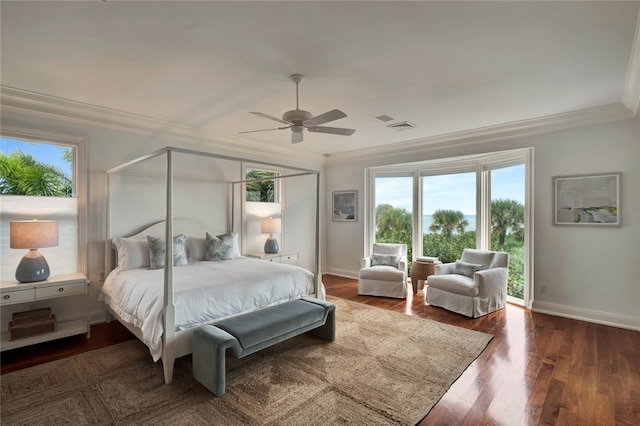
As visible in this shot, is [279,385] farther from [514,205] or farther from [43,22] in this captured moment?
[514,205]

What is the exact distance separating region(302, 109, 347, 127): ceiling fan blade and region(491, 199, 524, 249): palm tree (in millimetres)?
3583

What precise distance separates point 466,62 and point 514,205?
10.2 ft

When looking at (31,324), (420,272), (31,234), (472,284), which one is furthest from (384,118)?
(31,324)

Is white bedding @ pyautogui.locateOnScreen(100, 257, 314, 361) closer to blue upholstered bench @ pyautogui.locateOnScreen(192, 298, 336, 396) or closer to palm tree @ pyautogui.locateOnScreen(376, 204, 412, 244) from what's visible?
blue upholstered bench @ pyautogui.locateOnScreen(192, 298, 336, 396)

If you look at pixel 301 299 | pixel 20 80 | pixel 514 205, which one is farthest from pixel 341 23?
pixel 514 205

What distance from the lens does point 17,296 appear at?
3.10m

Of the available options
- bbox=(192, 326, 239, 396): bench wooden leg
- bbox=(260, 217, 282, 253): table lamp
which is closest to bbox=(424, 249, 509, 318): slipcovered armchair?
bbox=(260, 217, 282, 253): table lamp

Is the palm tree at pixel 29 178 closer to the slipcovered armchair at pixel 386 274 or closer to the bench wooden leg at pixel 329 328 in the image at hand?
the bench wooden leg at pixel 329 328

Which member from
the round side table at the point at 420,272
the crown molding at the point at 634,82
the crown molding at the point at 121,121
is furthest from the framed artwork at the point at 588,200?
the crown molding at the point at 121,121

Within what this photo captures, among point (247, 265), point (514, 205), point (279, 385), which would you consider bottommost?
point (279, 385)

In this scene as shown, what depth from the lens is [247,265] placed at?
3.92m

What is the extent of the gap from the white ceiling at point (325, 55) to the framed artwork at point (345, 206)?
2757 millimetres

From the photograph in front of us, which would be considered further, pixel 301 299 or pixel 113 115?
pixel 113 115

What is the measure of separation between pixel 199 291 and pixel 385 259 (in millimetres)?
3497
